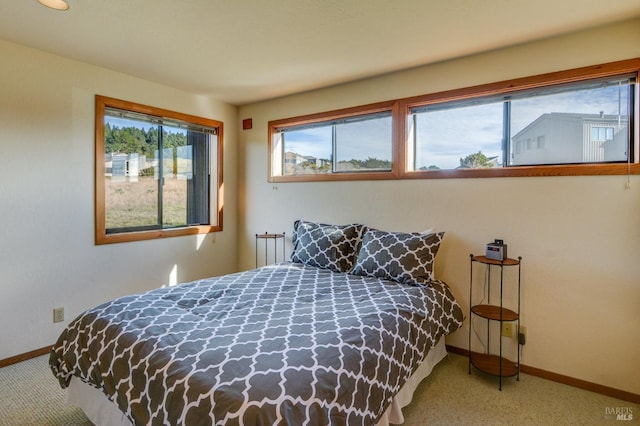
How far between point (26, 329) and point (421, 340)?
305 cm

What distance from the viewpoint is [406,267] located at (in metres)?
2.62

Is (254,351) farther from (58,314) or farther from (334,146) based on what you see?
(334,146)

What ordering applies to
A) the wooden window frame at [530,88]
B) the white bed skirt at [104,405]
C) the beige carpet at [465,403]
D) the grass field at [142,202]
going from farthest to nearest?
the grass field at [142,202] < the wooden window frame at [530,88] < the beige carpet at [465,403] < the white bed skirt at [104,405]

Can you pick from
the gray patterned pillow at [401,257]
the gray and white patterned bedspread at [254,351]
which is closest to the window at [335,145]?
the gray patterned pillow at [401,257]

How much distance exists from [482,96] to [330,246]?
180 cm

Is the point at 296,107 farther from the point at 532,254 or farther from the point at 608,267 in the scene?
the point at 608,267

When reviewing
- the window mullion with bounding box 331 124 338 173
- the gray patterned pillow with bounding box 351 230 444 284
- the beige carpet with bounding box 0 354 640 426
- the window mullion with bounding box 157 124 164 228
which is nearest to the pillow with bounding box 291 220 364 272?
the gray patterned pillow with bounding box 351 230 444 284

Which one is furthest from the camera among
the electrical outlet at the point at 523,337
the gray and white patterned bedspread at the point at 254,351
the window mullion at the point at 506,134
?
the window mullion at the point at 506,134

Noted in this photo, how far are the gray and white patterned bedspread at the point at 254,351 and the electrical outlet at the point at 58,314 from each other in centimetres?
113

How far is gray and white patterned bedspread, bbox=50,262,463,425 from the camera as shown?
1.23 m

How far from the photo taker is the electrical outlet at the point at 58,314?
283 centimetres

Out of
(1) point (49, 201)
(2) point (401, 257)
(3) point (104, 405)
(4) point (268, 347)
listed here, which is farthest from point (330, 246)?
(1) point (49, 201)

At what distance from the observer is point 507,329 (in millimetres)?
2615

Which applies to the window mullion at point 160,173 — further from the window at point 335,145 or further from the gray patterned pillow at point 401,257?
the gray patterned pillow at point 401,257
